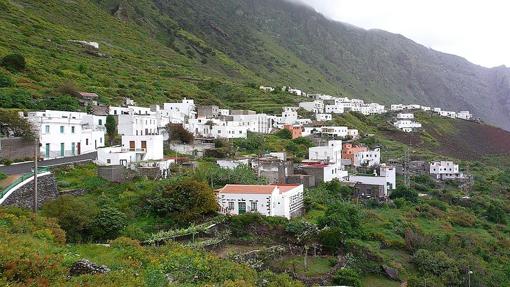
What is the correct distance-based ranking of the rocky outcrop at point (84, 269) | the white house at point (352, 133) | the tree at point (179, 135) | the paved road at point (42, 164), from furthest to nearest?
the white house at point (352, 133) → the tree at point (179, 135) → the paved road at point (42, 164) → the rocky outcrop at point (84, 269)

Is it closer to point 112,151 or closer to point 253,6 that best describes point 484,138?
point 112,151

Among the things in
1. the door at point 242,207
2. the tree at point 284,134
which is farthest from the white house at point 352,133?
the door at point 242,207

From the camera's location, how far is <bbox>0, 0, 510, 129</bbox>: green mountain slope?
68375mm

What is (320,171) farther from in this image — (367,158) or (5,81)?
(5,81)

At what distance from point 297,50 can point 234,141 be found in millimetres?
135396

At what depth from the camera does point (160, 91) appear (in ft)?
227

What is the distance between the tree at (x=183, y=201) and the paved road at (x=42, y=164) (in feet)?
20.8

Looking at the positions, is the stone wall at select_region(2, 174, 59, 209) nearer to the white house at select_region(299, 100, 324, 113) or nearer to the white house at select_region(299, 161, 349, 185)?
the white house at select_region(299, 161, 349, 185)

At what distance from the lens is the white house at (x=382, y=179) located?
42.1 m

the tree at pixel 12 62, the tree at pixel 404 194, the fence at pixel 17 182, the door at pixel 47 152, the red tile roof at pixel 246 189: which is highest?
the tree at pixel 12 62

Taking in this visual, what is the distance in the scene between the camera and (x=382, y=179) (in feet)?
138

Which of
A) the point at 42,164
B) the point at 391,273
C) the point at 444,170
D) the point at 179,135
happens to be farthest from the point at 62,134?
the point at 444,170

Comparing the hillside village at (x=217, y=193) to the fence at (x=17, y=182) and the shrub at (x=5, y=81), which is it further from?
the shrub at (x=5, y=81)

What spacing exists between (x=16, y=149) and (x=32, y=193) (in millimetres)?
7440
